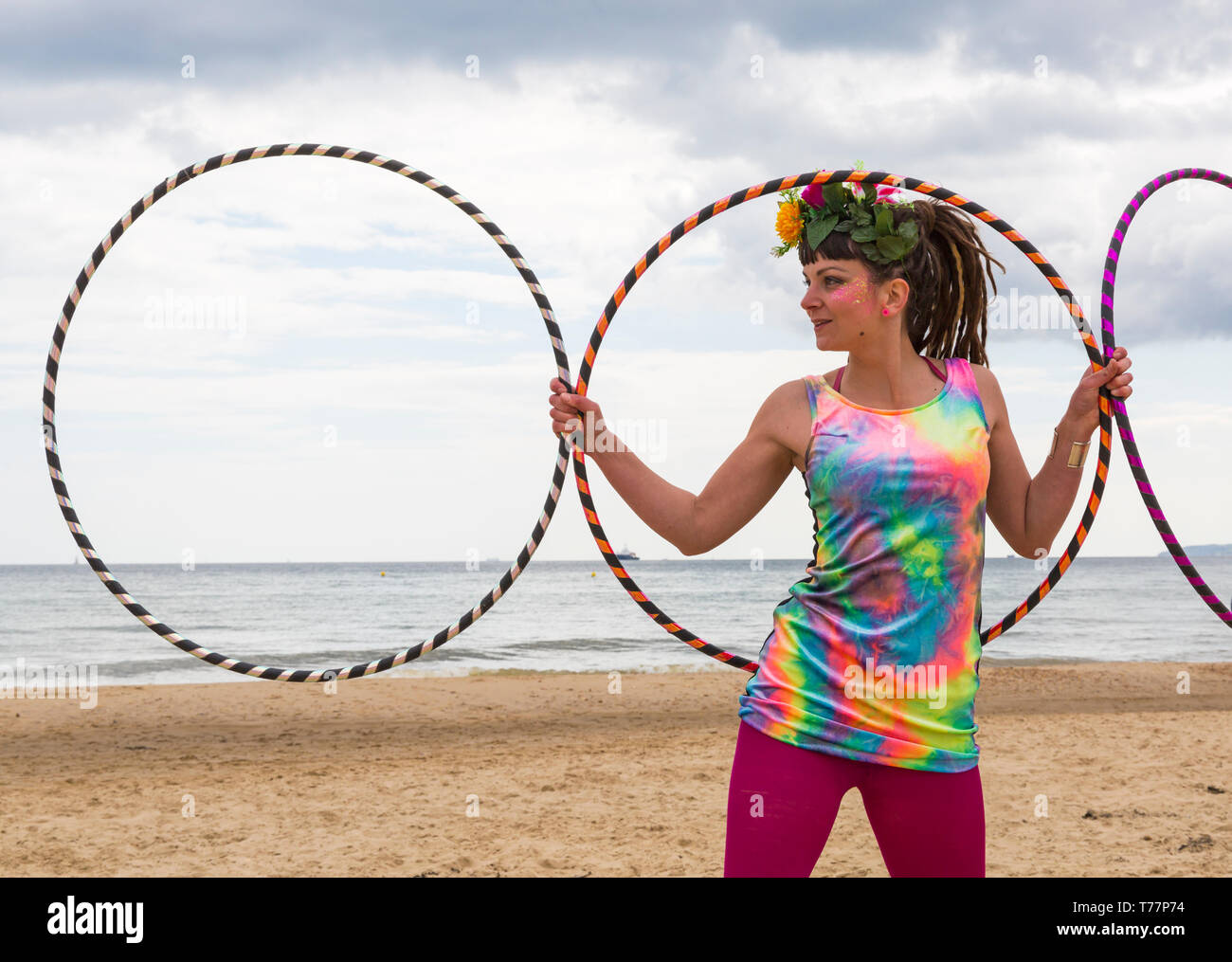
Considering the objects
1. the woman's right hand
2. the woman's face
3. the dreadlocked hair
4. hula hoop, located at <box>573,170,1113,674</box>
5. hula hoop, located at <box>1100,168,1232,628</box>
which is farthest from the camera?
hula hoop, located at <box>1100,168,1232,628</box>

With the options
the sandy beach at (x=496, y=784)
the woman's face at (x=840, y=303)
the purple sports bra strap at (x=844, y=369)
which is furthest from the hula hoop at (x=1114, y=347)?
the sandy beach at (x=496, y=784)

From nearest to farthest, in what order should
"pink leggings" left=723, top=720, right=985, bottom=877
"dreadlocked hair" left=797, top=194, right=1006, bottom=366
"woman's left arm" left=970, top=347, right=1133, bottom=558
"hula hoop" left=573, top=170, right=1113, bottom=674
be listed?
"pink leggings" left=723, top=720, right=985, bottom=877
"woman's left arm" left=970, top=347, right=1133, bottom=558
"dreadlocked hair" left=797, top=194, right=1006, bottom=366
"hula hoop" left=573, top=170, right=1113, bottom=674

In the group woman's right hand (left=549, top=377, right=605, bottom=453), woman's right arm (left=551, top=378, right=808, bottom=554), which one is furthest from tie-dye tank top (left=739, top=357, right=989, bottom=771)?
woman's right hand (left=549, top=377, right=605, bottom=453)

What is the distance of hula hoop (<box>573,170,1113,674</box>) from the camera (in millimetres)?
4340

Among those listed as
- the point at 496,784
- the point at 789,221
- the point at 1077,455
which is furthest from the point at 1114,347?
the point at 496,784

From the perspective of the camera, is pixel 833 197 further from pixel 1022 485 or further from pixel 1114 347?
pixel 1114 347

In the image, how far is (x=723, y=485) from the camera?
3.57 m

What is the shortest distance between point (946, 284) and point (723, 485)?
1.08m

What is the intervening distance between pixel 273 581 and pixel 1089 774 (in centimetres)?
4770

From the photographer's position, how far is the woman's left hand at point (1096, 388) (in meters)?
3.94

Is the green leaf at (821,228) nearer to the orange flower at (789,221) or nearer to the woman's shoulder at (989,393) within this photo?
the orange flower at (789,221)

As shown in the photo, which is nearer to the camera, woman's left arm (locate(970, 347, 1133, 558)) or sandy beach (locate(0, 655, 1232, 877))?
woman's left arm (locate(970, 347, 1133, 558))

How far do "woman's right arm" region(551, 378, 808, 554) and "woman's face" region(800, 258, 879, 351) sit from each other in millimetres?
189

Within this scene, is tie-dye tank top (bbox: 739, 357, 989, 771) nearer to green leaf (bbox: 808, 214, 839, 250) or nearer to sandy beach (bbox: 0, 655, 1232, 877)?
green leaf (bbox: 808, 214, 839, 250)
